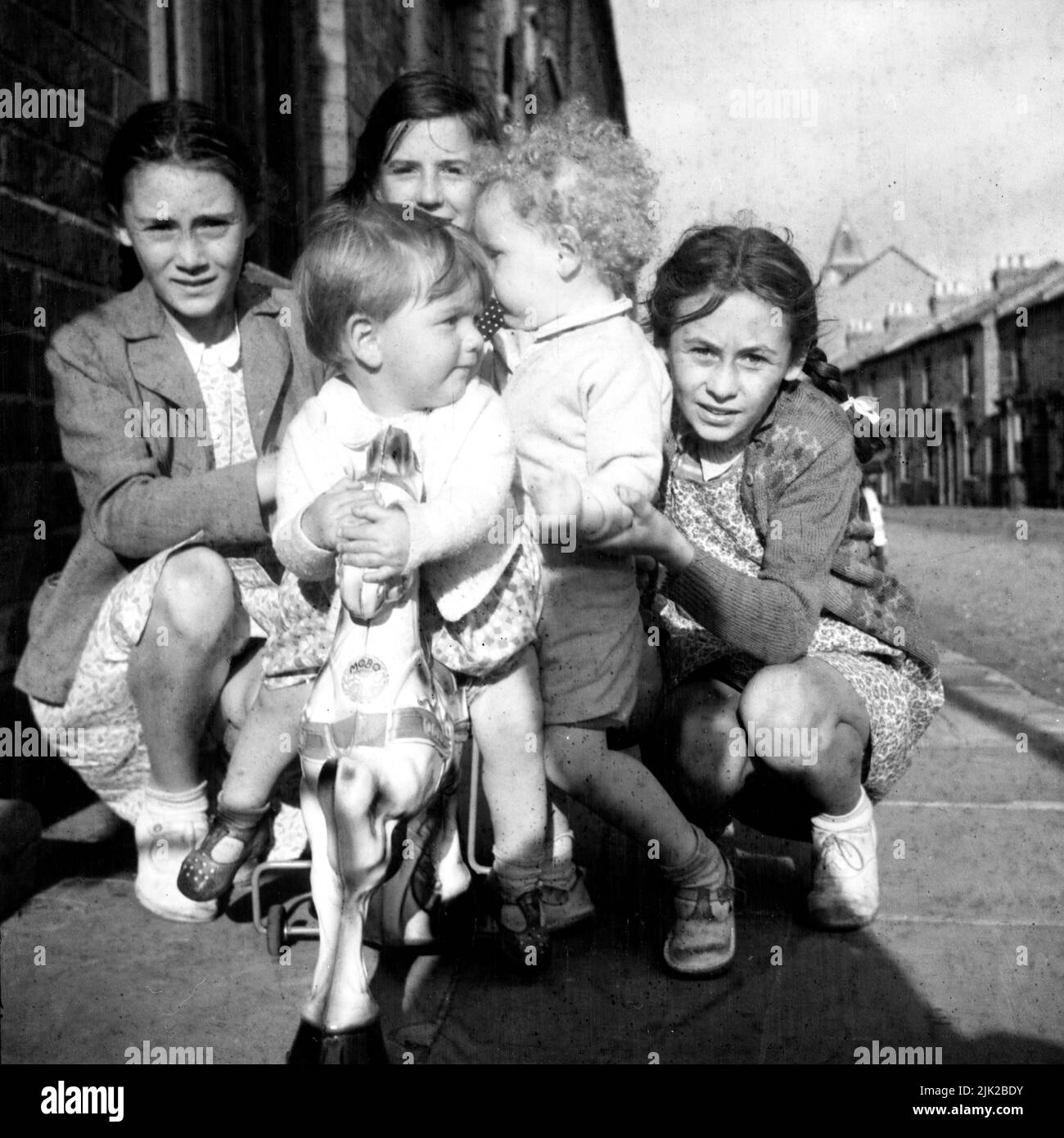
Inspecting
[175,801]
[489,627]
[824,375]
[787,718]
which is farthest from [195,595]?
[824,375]

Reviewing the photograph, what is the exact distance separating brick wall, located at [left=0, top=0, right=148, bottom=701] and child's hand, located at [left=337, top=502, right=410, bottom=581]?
1.36 meters

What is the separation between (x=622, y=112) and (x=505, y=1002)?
21.6 metres

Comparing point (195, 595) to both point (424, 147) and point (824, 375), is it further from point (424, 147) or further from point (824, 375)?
point (824, 375)

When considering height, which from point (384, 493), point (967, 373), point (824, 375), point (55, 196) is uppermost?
point (967, 373)

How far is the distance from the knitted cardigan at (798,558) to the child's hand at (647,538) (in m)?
0.06

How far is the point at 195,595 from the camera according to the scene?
226 cm

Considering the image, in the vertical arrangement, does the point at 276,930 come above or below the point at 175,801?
below

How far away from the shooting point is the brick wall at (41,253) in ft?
8.43

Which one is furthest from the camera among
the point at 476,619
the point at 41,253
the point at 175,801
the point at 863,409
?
the point at 41,253

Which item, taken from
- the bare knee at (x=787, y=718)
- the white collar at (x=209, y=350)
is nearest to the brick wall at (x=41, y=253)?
the white collar at (x=209, y=350)

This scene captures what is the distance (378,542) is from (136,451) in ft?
3.06

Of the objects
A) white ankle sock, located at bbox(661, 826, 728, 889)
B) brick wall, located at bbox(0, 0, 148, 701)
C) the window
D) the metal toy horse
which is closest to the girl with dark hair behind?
brick wall, located at bbox(0, 0, 148, 701)
